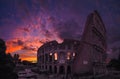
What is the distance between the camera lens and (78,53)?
46.7m

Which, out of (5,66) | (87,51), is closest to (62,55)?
(87,51)

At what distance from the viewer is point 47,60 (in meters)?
66.9

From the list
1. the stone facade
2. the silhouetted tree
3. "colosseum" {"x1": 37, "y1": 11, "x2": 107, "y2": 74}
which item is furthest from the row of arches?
the silhouetted tree

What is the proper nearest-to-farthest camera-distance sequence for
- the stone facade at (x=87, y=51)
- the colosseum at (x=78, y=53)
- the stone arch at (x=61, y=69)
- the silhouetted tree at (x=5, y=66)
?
the silhouetted tree at (x=5, y=66) < the stone facade at (x=87, y=51) < the colosseum at (x=78, y=53) < the stone arch at (x=61, y=69)

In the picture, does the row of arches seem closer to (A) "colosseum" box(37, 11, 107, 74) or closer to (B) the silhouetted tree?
(A) "colosseum" box(37, 11, 107, 74)

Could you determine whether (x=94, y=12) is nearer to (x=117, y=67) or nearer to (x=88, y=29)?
(x=88, y=29)

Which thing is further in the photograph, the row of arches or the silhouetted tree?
the row of arches

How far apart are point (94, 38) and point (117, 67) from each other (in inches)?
1478

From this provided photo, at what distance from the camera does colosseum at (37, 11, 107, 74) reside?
1882 inches

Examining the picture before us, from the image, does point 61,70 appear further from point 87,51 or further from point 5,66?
point 5,66

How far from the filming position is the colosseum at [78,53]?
4781cm

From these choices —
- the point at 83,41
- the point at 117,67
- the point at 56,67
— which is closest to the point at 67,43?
the point at 56,67

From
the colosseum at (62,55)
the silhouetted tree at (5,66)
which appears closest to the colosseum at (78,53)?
the colosseum at (62,55)

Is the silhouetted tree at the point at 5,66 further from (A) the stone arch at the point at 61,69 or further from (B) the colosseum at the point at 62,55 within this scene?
(A) the stone arch at the point at 61,69
